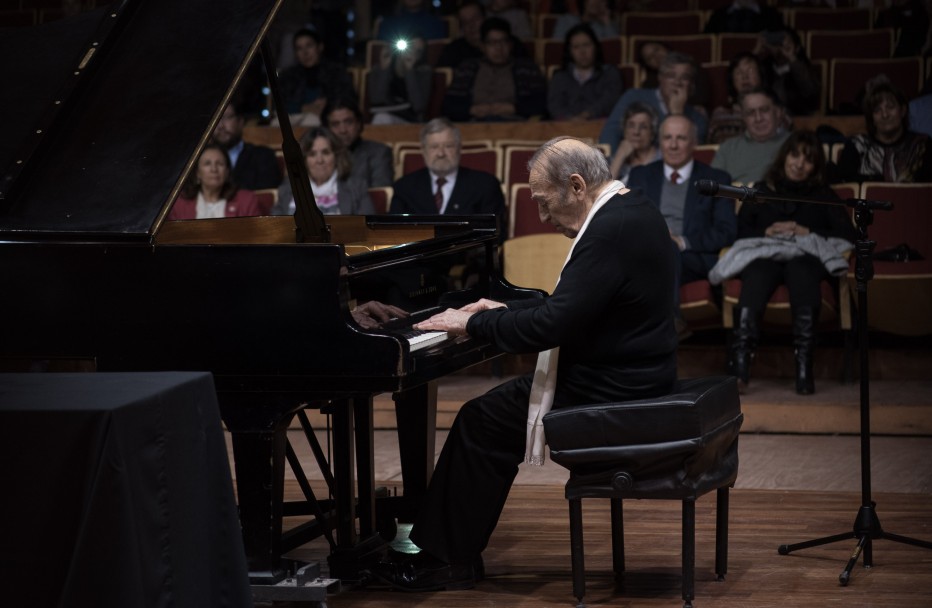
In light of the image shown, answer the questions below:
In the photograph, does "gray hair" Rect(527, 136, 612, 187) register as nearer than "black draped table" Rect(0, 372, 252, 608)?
No

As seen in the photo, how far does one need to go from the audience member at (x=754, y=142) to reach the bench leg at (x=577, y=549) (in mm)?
3702

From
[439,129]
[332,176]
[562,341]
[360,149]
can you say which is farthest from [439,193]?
[562,341]

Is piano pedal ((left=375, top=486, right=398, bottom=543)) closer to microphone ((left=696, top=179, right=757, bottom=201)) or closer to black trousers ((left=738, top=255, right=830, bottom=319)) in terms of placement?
microphone ((left=696, top=179, right=757, bottom=201))

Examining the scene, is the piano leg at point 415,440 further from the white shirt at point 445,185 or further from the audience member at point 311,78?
the audience member at point 311,78

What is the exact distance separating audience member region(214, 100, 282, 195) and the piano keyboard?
4.12m

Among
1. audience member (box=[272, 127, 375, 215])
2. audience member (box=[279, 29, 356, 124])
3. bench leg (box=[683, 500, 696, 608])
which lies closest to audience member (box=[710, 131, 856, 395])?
audience member (box=[272, 127, 375, 215])

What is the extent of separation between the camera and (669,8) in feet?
31.3

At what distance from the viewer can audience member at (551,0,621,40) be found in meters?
9.13

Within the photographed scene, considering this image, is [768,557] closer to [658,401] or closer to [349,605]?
[658,401]

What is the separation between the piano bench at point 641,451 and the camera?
3.33 meters

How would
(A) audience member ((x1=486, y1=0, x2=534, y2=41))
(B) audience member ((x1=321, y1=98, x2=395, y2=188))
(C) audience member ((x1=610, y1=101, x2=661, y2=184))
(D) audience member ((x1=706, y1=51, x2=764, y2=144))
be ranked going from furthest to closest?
(A) audience member ((x1=486, y1=0, x2=534, y2=41)) < (D) audience member ((x1=706, y1=51, x2=764, y2=144)) < (B) audience member ((x1=321, y1=98, x2=395, y2=188)) < (C) audience member ((x1=610, y1=101, x2=661, y2=184))

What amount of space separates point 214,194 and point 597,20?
11.8ft

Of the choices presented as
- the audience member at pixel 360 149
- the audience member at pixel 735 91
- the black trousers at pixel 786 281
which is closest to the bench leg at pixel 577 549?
the black trousers at pixel 786 281

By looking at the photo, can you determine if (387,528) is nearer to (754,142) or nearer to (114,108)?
(114,108)
